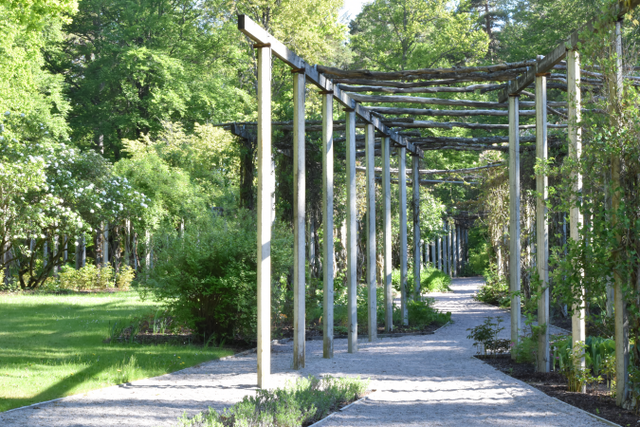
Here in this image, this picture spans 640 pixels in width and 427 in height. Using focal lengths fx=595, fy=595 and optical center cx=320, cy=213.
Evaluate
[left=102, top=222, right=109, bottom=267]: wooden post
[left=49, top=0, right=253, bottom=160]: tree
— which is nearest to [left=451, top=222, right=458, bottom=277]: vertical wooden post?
[left=49, top=0, right=253, bottom=160]: tree

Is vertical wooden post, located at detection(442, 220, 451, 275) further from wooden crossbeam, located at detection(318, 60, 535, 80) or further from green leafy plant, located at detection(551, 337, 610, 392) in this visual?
green leafy plant, located at detection(551, 337, 610, 392)

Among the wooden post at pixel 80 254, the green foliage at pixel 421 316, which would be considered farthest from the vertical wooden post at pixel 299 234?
the wooden post at pixel 80 254

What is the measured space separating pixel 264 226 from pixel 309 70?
7.38 ft

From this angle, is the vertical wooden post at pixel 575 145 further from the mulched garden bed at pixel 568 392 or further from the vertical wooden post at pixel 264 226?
the vertical wooden post at pixel 264 226

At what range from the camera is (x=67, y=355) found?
7000 mm

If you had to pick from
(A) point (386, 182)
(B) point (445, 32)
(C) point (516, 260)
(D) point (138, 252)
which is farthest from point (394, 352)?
(B) point (445, 32)

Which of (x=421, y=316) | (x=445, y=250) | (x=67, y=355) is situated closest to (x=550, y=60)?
(x=421, y=316)

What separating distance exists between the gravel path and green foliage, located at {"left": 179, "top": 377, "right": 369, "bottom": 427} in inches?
5.7

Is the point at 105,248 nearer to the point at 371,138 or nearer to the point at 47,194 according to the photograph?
the point at 47,194

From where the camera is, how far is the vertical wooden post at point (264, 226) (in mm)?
5465

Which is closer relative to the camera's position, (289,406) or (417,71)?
(289,406)

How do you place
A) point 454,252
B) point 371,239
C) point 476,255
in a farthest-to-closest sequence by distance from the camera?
point 454,252, point 476,255, point 371,239

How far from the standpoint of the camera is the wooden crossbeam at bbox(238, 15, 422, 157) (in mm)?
5465

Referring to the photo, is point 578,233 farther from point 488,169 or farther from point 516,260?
point 488,169
